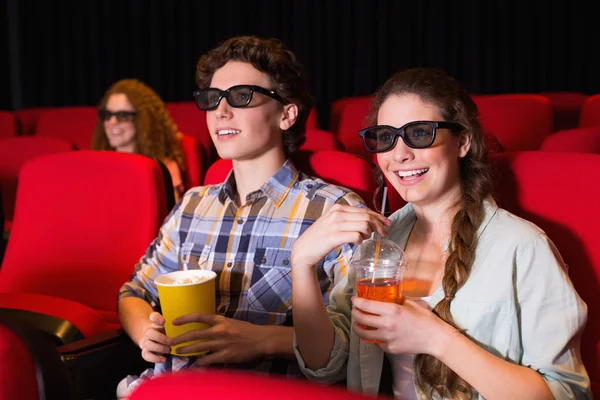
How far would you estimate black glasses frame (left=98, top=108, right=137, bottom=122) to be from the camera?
3.45m

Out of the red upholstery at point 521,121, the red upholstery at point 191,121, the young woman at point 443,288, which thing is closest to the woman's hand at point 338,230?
the young woman at point 443,288

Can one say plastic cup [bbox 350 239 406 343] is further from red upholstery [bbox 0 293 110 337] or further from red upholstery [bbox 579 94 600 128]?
red upholstery [bbox 579 94 600 128]

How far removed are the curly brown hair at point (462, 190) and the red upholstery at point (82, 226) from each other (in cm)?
97

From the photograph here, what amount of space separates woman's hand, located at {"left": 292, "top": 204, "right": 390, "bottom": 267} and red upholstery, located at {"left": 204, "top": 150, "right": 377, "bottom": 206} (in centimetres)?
56

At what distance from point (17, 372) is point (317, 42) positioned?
537cm

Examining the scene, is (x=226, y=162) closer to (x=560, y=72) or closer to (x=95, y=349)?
(x=95, y=349)

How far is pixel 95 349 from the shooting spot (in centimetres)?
160

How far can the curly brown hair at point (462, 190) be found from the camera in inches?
50.4

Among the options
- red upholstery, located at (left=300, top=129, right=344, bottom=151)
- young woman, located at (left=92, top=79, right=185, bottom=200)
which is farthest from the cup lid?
young woman, located at (left=92, top=79, right=185, bottom=200)

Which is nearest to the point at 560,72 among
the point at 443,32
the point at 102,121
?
the point at 443,32

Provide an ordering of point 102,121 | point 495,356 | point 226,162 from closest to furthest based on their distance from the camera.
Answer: point 495,356 < point 226,162 < point 102,121

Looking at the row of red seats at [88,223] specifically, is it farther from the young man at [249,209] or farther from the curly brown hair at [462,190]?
the curly brown hair at [462,190]

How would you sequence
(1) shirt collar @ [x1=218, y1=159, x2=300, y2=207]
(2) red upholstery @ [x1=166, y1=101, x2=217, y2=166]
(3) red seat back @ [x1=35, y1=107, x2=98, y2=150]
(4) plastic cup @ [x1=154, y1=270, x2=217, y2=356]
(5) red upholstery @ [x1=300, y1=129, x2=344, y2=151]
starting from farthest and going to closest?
(3) red seat back @ [x1=35, y1=107, x2=98, y2=150] < (2) red upholstery @ [x1=166, y1=101, x2=217, y2=166] < (5) red upholstery @ [x1=300, y1=129, x2=344, y2=151] < (1) shirt collar @ [x1=218, y1=159, x2=300, y2=207] < (4) plastic cup @ [x1=154, y1=270, x2=217, y2=356]

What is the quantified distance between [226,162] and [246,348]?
2.48ft
